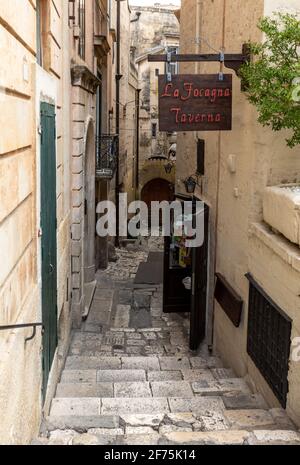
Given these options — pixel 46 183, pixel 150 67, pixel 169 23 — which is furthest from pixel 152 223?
pixel 46 183

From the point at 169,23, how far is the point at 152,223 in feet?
41.2

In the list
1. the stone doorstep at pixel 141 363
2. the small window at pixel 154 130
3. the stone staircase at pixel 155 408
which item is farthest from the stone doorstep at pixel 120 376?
the small window at pixel 154 130

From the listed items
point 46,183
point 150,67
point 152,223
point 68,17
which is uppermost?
point 150,67

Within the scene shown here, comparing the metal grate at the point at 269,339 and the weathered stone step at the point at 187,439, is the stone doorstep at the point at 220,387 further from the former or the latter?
the weathered stone step at the point at 187,439

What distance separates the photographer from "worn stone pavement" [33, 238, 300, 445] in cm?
Result: 522

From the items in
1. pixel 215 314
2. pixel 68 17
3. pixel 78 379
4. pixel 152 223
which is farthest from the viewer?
pixel 152 223

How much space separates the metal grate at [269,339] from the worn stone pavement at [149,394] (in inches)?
14.9

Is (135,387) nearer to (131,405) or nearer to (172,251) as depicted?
(131,405)

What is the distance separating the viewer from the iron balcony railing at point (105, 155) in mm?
14916

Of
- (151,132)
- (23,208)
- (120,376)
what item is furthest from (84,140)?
(151,132)

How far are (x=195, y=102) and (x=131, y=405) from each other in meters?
4.17

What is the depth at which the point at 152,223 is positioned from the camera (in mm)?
29875

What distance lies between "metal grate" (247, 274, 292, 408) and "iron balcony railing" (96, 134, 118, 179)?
7758mm
